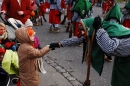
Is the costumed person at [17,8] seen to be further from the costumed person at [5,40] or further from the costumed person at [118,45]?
the costumed person at [118,45]

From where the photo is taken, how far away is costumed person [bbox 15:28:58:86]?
382 cm

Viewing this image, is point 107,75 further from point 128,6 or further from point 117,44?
point 117,44

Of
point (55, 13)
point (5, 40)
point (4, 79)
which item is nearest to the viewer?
point (4, 79)

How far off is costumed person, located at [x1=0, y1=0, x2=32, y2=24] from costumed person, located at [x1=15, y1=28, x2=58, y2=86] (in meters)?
2.73

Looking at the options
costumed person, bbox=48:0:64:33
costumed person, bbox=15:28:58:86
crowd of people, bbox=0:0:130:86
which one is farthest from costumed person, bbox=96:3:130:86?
costumed person, bbox=48:0:64:33

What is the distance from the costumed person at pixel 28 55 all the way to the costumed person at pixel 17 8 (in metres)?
2.73

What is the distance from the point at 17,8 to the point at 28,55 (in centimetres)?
302

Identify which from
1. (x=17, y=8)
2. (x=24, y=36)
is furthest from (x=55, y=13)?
(x=24, y=36)

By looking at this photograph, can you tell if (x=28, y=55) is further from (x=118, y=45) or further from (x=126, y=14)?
(x=126, y=14)

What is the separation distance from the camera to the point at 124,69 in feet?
10.7

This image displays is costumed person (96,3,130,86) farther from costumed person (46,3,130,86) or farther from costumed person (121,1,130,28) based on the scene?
costumed person (121,1,130,28)

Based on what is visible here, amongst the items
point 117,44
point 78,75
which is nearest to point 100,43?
point 117,44

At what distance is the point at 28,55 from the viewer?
3861 mm

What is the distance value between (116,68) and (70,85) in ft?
5.93
